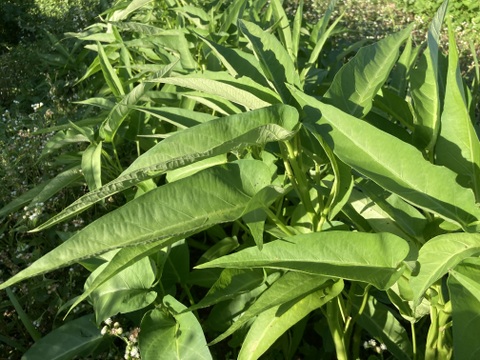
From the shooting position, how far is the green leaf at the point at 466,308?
920 mm

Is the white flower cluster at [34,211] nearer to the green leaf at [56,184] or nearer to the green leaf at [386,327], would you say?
the green leaf at [56,184]

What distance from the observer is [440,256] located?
90 cm

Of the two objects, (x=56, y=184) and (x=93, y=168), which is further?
(x=56, y=184)

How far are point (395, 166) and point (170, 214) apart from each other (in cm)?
37

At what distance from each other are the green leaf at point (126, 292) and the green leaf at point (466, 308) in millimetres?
657

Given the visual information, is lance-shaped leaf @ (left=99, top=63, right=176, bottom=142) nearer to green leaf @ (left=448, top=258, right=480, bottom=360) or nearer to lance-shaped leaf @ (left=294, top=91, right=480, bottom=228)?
lance-shaped leaf @ (left=294, top=91, right=480, bottom=228)

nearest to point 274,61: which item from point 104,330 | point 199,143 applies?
point 199,143

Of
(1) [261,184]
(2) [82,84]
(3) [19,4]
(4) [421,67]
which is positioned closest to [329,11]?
(4) [421,67]

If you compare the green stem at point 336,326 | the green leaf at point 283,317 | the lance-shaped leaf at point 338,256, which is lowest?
the green stem at point 336,326

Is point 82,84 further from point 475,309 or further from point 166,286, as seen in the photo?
point 475,309

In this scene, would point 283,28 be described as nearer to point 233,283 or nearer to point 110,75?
point 110,75

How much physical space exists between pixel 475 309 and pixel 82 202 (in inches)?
24.7

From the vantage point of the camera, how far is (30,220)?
6.20 ft

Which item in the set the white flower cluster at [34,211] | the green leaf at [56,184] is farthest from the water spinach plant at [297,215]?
the white flower cluster at [34,211]
